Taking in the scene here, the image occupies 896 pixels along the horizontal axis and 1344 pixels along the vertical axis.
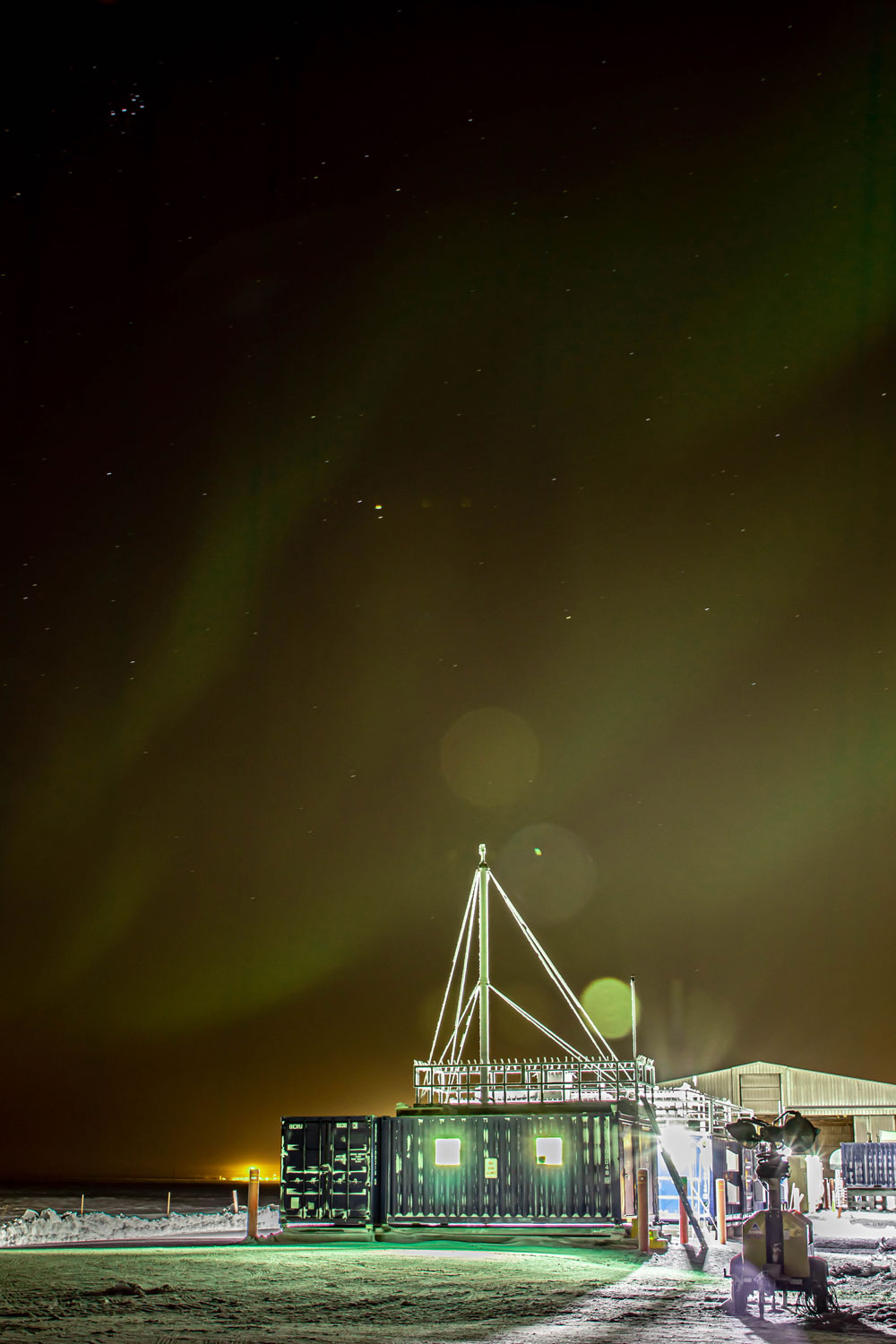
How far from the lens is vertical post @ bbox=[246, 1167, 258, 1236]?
2311 cm

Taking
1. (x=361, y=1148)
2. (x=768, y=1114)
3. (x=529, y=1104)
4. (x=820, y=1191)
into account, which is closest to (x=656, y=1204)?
(x=529, y=1104)

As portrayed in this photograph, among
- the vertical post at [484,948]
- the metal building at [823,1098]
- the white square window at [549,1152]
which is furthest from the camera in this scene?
the metal building at [823,1098]

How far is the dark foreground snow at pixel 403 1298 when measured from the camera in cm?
1188

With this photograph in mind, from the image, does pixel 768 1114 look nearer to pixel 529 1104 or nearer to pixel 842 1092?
pixel 842 1092

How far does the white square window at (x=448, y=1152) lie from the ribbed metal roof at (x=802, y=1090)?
33993 mm

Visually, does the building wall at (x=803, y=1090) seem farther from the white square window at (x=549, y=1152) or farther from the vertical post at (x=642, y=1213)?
the vertical post at (x=642, y=1213)

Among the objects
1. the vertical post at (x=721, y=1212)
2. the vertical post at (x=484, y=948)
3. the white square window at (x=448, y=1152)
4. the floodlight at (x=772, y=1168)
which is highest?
the vertical post at (x=484, y=948)

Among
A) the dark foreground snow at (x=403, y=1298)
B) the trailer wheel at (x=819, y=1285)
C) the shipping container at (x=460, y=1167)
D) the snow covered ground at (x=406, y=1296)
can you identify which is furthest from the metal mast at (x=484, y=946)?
the trailer wheel at (x=819, y=1285)

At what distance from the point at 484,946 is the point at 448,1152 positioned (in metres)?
5.28

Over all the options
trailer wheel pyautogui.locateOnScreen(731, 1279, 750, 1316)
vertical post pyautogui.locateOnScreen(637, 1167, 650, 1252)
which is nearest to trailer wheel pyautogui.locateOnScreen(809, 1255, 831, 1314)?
trailer wheel pyautogui.locateOnScreen(731, 1279, 750, 1316)

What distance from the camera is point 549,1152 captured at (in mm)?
22656

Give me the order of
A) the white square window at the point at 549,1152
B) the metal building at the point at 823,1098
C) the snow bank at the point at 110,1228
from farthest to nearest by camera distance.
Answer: the metal building at the point at 823,1098
the snow bank at the point at 110,1228
the white square window at the point at 549,1152

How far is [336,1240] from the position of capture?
76.1ft

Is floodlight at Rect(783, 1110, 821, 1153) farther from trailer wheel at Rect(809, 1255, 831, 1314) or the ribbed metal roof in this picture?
the ribbed metal roof
